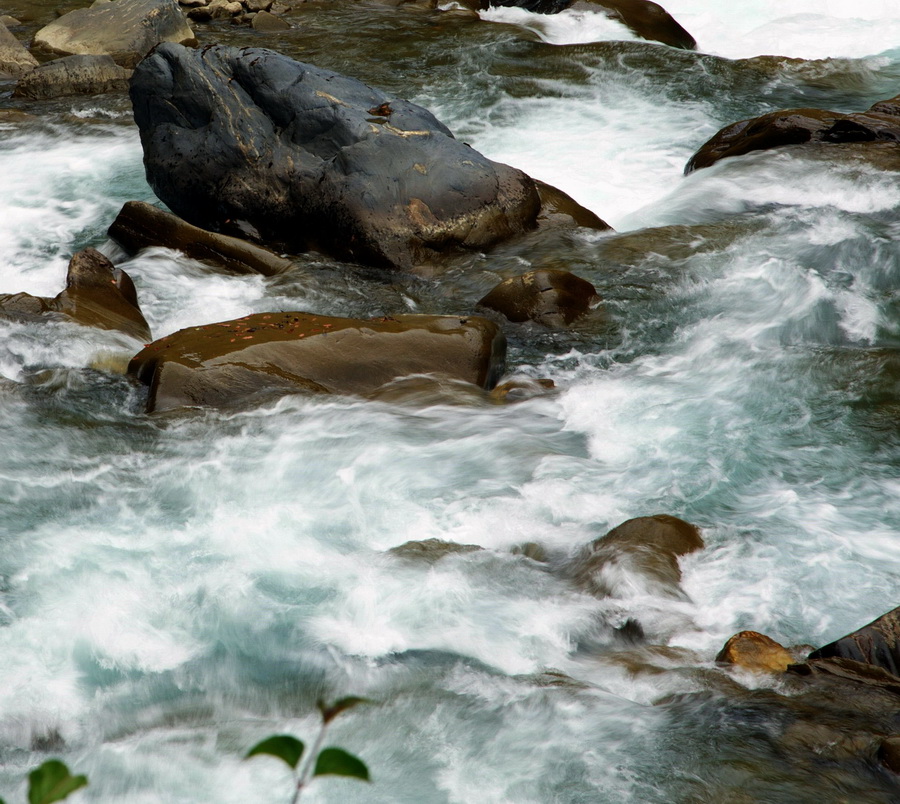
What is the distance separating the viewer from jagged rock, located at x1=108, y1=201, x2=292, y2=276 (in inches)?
282

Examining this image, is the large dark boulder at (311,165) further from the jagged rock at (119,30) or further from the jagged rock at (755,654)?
the jagged rock at (119,30)

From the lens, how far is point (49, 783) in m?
0.89

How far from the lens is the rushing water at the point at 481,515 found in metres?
3.26

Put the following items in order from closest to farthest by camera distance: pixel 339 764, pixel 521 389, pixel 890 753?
pixel 339 764 < pixel 890 753 < pixel 521 389

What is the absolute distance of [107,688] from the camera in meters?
3.66

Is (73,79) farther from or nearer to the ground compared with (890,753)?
farther from the ground

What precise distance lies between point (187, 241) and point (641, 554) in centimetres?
470

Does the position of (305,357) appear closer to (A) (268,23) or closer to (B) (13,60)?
(B) (13,60)

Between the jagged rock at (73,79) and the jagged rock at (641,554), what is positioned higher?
the jagged rock at (73,79)

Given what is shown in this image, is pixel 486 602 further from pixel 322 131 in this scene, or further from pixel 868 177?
pixel 868 177

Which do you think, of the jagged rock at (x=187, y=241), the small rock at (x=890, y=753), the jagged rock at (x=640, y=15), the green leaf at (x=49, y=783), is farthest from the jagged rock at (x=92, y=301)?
the jagged rock at (x=640, y=15)

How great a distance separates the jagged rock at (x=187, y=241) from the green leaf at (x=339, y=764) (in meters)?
6.42

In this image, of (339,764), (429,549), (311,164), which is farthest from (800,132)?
(339,764)

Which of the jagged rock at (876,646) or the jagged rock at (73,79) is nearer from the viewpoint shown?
the jagged rock at (876,646)
